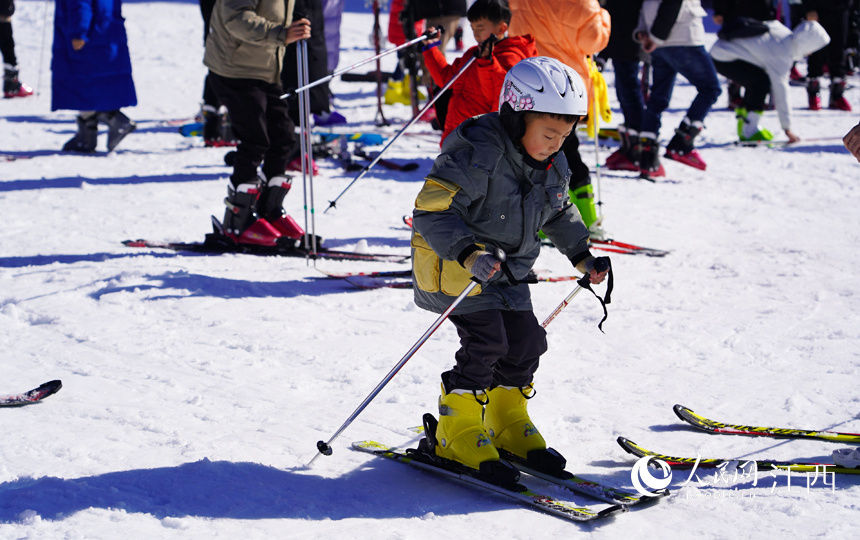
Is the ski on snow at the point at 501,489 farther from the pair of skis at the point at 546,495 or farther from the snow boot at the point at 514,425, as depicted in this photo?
the snow boot at the point at 514,425

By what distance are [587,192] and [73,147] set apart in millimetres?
6121

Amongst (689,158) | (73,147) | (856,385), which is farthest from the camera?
(73,147)

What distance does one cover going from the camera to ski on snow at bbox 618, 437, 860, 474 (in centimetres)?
330

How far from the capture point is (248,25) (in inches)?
231

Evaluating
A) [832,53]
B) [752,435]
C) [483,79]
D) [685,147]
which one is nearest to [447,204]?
[752,435]

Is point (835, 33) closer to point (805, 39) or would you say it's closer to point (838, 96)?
point (838, 96)

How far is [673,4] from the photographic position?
27.9ft

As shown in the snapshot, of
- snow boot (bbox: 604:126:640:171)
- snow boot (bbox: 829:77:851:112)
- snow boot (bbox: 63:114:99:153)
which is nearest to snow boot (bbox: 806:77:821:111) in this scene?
snow boot (bbox: 829:77:851:112)

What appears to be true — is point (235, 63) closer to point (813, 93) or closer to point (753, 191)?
point (753, 191)

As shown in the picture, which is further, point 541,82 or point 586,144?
point 586,144

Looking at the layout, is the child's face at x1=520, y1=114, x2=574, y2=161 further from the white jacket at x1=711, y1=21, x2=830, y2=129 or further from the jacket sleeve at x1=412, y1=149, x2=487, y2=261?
the white jacket at x1=711, y1=21, x2=830, y2=129

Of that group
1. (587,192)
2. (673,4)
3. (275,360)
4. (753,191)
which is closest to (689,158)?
(753,191)

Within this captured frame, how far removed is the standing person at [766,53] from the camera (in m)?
10.1

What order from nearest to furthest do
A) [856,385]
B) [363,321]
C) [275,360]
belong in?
[856,385]
[275,360]
[363,321]
